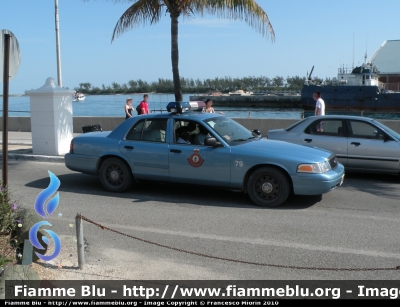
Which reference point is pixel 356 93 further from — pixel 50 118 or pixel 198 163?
pixel 198 163

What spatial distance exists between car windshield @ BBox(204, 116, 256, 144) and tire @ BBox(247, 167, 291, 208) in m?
0.81

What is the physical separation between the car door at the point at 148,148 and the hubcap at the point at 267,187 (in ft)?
5.46

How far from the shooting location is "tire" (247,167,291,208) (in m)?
8.05

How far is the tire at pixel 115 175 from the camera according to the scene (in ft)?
30.2

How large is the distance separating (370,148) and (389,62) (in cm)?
6488

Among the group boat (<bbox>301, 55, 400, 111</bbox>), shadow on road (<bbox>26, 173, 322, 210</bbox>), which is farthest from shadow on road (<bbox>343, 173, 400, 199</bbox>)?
boat (<bbox>301, 55, 400, 111</bbox>)

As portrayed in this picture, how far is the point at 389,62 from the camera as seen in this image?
2756 inches

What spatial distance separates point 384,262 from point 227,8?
33.3ft

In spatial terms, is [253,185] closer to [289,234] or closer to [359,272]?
[289,234]

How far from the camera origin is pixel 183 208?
324 inches

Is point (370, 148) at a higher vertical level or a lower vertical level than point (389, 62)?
lower

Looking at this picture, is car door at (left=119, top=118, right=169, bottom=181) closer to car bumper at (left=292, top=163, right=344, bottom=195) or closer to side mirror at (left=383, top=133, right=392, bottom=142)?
car bumper at (left=292, top=163, right=344, bottom=195)

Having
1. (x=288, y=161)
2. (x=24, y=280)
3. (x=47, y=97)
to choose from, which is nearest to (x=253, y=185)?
(x=288, y=161)

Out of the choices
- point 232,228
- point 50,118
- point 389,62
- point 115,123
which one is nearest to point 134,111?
point 115,123
